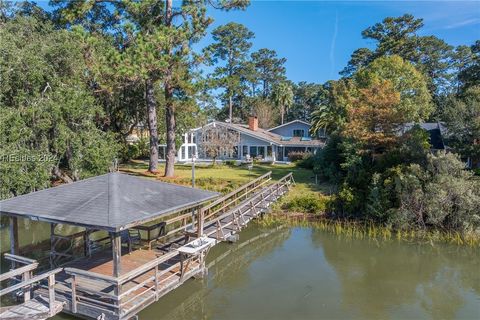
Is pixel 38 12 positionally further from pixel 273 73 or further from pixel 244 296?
pixel 273 73

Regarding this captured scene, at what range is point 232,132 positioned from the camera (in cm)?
3606

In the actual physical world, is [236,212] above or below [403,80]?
below

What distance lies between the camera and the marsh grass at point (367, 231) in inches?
602


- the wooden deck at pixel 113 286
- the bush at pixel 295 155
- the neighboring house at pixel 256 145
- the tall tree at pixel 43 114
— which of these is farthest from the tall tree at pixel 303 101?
the wooden deck at pixel 113 286

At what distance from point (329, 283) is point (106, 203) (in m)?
7.20

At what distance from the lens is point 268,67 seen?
204 feet

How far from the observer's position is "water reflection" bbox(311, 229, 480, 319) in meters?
9.95

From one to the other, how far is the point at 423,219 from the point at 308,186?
7317mm

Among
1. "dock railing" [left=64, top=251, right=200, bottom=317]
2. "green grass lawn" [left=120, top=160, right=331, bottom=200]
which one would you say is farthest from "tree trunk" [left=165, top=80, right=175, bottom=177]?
"dock railing" [left=64, top=251, right=200, bottom=317]

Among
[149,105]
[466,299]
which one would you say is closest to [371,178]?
[466,299]

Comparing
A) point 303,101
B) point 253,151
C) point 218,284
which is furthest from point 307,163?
point 303,101

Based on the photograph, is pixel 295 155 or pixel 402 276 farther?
pixel 295 155

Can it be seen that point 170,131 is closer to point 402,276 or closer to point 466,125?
point 402,276

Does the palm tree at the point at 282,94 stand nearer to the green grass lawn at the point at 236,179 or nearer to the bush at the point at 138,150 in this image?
the bush at the point at 138,150
